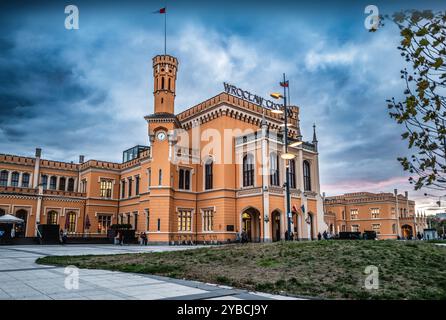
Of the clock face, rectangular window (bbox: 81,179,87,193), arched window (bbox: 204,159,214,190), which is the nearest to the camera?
the clock face

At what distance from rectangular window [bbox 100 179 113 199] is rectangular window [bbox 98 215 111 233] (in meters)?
2.95

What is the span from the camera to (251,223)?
3728 cm

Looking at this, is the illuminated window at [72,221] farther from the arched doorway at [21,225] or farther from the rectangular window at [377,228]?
the rectangular window at [377,228]

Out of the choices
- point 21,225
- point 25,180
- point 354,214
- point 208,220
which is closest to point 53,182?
point 25,180

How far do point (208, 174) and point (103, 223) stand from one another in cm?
2134

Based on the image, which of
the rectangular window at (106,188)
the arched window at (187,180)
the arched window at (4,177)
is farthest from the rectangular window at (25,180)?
the arched window at (187,180)

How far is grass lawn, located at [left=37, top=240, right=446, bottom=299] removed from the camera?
23.9 ft

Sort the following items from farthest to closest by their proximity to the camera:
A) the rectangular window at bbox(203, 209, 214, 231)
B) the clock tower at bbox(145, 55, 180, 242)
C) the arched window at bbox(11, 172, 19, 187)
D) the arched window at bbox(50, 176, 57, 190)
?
the arched window at bbox(50, 176, 57, 190) < the arched window at bbox(11, 172, 19, 187) < the rectangular window at bbox(203, 209, 214, 231) < the clock tower at bbox(145, 55, 180, 242)

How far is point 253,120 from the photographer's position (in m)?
40.6

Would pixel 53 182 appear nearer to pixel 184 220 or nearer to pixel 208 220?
pixel 184 220

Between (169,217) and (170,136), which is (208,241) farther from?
(170,136)

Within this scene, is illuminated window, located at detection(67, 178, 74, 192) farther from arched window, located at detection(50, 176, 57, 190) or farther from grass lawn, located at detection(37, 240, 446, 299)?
grass lawn, located at detection(37, 240, 446, 299)

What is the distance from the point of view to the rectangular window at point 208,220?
123 ft

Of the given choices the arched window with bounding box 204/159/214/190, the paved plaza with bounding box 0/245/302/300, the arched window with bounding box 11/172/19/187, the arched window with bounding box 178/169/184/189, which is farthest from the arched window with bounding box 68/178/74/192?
the paved plaza with bounding box 0/245/302/300
